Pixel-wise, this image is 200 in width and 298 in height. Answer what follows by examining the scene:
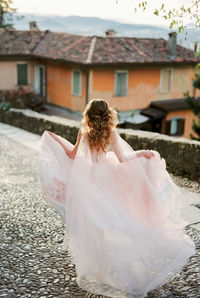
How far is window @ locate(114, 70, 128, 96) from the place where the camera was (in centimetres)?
2275

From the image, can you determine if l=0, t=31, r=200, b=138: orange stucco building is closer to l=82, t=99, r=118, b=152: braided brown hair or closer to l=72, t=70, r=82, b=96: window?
l=72, t=70, r=82, b=96: window

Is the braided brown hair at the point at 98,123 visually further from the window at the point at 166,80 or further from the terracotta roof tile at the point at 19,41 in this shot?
the terracotta roof tile at the point at 19,41

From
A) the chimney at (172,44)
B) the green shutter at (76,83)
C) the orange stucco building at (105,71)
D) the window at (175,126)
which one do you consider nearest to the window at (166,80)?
the orange stucco building at (105,71)

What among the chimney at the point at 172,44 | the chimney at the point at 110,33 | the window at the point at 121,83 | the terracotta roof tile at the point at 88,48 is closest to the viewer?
the terracotta roof tile at the point at 88,48

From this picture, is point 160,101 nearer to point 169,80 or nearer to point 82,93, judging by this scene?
point 169,80

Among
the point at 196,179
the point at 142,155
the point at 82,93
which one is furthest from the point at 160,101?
the point at 142,155

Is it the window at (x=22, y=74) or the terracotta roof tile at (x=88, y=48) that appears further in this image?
the window at (x=22, y=74)

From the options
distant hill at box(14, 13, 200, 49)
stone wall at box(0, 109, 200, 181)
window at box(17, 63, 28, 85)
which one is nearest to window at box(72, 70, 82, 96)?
distant hill at box(14, 13, 200, 49)

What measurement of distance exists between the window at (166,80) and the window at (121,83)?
279 cm

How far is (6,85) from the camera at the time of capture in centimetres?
2445

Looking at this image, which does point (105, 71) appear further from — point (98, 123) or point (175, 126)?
point (98, 123)

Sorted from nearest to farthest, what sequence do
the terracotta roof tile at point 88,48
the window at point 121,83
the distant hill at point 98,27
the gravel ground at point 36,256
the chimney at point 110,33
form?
the gravel ground at point 36,256, the terracotta roof tile at point 88,48, the window at point 121,83, the distant hill at point 98,27, the chimney at point 110,33

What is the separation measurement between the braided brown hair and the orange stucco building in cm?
1710

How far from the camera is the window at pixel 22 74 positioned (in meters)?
24.9
